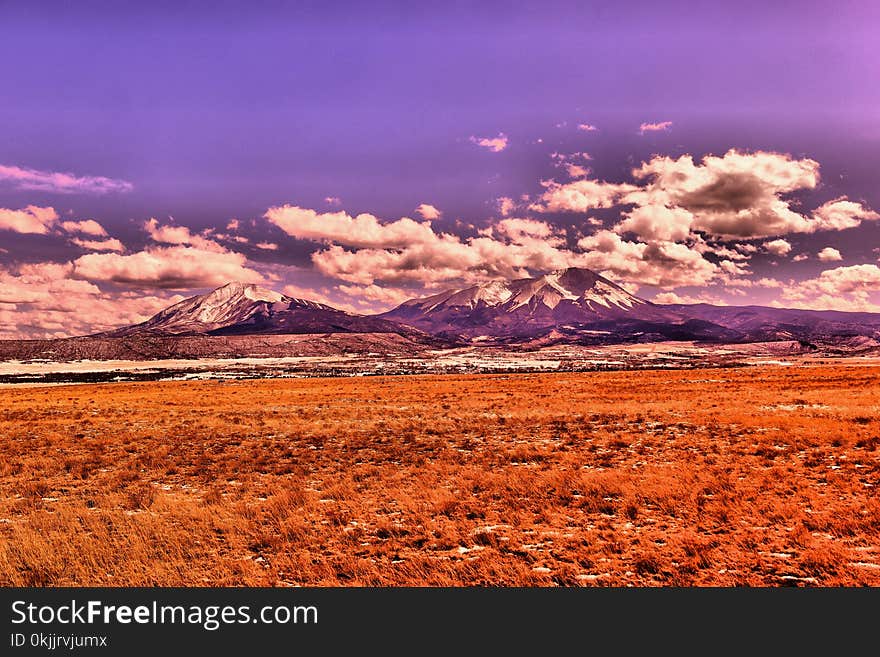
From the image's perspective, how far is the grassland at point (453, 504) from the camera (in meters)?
7.32

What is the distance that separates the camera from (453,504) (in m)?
10.7

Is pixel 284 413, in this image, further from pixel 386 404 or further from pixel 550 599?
pixel 550 599

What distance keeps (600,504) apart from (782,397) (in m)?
30.4

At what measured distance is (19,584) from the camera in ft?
23.4

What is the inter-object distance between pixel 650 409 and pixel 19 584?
28.8 meters

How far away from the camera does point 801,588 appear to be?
21.0 ft

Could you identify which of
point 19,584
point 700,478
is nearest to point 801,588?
point 700,478

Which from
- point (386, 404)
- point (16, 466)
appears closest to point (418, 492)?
point (16, 466)

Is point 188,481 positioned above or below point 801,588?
below

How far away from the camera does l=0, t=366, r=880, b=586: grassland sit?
7.32 meters

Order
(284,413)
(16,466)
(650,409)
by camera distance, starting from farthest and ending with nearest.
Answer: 1. (284,413)
2. (650,409)
3. (16,466)

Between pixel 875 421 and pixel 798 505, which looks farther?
pixel 875 421

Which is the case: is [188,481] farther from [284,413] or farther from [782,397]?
[782,397]

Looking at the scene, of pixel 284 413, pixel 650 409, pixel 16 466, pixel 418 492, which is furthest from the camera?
pixel 284 413
